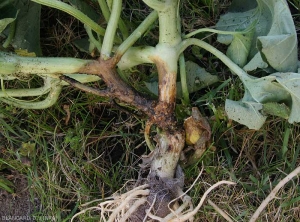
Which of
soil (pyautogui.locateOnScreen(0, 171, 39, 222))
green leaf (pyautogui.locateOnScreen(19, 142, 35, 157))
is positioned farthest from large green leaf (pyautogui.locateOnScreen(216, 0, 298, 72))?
soil (pyautogui.locateOnScreen(0, 171, 39, 222))

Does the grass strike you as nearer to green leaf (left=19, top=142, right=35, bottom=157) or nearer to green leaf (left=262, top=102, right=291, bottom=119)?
green leaf (left=19, top=142, right=35, bottom=157)

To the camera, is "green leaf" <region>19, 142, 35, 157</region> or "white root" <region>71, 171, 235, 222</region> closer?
"white root" <region>71, 171, 235, 222</region>

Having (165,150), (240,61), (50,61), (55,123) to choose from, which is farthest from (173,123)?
(55,123)

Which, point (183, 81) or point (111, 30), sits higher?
point (111, 30)

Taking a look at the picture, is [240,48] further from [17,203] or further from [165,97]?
[17,203]

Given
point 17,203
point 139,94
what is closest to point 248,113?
point 139,94

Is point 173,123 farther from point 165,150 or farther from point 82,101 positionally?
point 82,101

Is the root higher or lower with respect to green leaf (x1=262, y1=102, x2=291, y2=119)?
lower
